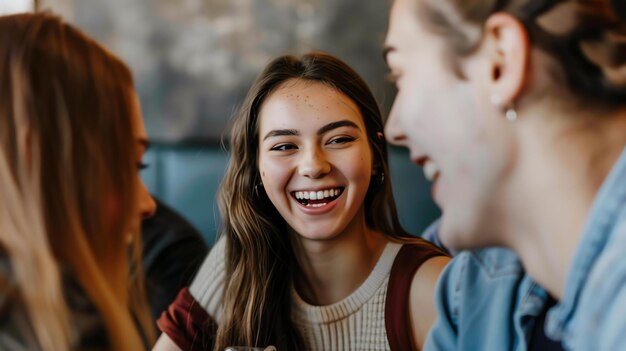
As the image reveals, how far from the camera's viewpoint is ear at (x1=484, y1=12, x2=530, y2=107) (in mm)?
646

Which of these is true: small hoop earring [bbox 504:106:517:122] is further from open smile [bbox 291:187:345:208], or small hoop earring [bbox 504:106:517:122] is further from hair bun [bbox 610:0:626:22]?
open smile [bbox 291:187:345:208]

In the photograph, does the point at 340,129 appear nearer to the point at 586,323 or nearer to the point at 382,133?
the point at 382,133

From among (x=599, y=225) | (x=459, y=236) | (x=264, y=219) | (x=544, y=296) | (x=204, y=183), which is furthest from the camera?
(x=204, y=183)

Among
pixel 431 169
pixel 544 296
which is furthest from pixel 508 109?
pixel 544 296

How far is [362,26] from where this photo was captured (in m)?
1.87

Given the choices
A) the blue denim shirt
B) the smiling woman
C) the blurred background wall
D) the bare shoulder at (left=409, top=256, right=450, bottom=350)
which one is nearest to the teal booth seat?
the blurred background wall

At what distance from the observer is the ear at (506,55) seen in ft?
2.12

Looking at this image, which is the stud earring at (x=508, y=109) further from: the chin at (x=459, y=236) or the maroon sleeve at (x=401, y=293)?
the maroon sleeve at (x=401, y=293)

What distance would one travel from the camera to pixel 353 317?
1.14 m

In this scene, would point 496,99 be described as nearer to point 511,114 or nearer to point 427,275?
→ point 511,114

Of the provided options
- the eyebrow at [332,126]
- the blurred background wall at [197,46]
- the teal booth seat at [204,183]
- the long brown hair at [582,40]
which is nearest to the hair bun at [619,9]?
the long brown hair at [582,40]

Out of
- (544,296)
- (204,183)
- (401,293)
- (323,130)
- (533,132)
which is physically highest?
(533,132)

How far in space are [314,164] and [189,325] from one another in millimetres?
349

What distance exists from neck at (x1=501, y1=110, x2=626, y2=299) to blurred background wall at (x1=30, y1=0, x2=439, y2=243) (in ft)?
4.12
